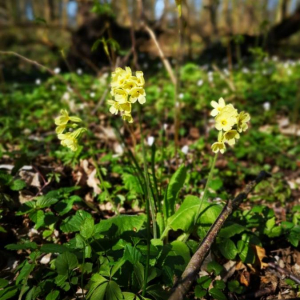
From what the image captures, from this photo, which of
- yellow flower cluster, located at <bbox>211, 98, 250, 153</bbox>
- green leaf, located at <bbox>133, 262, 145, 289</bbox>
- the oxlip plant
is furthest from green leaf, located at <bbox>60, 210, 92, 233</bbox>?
yellow flower cluster, located at <bbox>211, 98, 250, 153</bbox>

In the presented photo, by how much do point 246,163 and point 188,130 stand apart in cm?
100

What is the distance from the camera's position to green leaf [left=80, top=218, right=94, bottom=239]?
149 centimetres

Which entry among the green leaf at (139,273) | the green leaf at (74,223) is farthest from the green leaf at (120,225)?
the green leaf at (139,273)

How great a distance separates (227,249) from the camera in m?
1.64

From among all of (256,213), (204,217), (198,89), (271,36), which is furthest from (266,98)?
(271,36)

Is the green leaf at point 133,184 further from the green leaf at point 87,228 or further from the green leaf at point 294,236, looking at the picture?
the green leaf at point 294,236

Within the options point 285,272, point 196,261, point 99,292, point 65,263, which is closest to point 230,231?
point 196,261

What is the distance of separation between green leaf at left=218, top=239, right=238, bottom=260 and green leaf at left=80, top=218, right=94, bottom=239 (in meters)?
0.78

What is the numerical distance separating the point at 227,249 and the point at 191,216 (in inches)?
11.2

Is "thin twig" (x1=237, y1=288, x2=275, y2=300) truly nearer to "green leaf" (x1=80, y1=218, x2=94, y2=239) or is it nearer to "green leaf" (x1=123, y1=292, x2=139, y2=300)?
"green leaf" (x1=123, y1=292, x2=139, y2=300)

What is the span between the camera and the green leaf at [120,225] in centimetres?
154

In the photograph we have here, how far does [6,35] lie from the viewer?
13.1 metres

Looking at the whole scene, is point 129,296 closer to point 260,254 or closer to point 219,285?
point 219,285

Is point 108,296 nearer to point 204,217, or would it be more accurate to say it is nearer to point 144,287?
point 144,287
